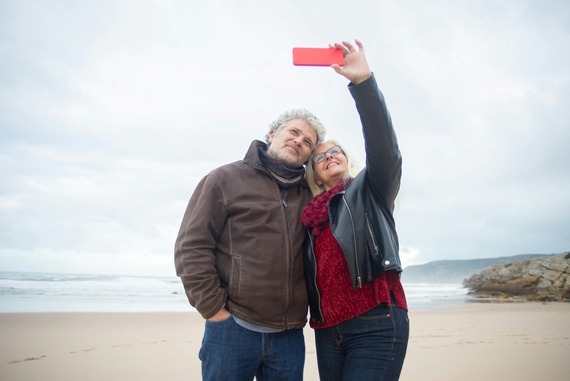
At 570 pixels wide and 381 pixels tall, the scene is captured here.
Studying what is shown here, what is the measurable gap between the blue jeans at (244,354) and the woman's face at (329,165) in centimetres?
97

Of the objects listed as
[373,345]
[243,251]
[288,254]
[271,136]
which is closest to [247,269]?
[243,251]

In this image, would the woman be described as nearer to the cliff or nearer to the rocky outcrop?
the rocky outcrop

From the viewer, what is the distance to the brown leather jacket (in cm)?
204

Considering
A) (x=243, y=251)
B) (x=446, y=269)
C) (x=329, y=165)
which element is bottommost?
(x=446, y=269)

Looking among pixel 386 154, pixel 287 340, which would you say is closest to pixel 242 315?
pixel 287 340

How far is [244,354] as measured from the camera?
6.57 feet

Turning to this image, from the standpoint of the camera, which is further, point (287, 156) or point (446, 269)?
point (446, 269)

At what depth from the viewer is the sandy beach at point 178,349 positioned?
14.6 ft

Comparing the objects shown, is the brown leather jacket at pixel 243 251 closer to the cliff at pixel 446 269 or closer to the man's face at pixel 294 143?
the man's face at pixel 294 143

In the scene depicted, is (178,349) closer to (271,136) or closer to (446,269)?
(271,136)

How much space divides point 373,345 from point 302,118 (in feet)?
4.75

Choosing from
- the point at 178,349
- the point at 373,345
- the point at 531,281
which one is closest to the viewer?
the point at 373,345

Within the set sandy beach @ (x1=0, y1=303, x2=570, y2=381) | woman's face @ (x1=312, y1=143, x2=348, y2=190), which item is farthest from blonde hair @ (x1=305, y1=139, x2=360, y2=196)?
sandy beach @ (x1=0, y1=303, x2=570, y2=381)

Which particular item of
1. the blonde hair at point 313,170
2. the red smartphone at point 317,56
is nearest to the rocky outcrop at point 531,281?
the blonde hair at point 313,170
